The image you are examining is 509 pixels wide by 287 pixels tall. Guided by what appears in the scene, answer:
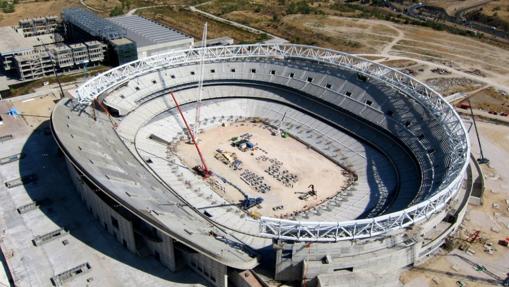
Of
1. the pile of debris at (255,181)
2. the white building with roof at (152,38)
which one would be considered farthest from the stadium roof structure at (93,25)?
the pile of debris at (255,181)

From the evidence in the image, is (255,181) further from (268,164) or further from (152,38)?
(152,38)

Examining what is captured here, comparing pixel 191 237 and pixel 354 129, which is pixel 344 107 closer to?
pixel 354 129

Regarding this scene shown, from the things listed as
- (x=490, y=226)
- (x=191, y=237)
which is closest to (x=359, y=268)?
(x=191, y=237)

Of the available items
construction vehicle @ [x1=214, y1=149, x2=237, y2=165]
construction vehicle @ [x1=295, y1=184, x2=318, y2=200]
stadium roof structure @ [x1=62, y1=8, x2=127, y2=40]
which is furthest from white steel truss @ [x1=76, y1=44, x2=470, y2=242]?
stadium roof structure @ [x1=62, y1=8, x2=127, y2=40]

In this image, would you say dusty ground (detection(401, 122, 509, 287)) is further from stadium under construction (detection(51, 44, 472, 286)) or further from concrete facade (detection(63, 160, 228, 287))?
concrete facade (detection(63, 160, 228, 287))

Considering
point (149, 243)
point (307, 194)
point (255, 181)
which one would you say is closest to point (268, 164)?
point (255, 181)

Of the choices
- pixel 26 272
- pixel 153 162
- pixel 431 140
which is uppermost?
pixel 431 140

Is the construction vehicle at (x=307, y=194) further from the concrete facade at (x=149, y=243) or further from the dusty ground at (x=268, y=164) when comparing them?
the concrete facade at (x=149, y=243)
